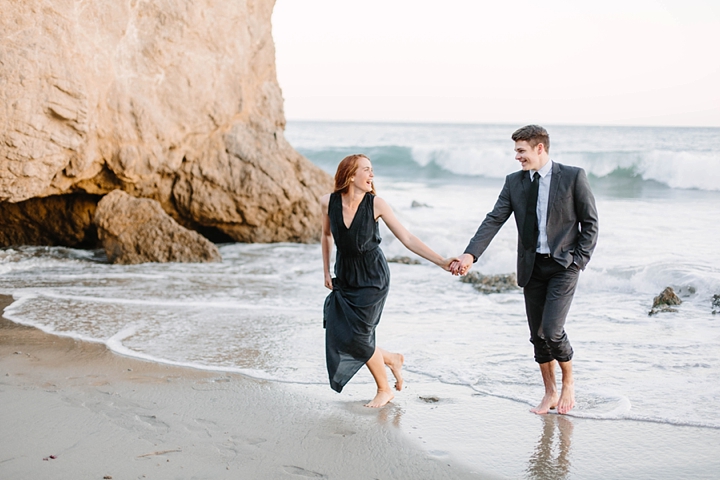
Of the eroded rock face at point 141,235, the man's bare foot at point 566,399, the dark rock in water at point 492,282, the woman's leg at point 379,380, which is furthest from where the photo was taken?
the eroded rock face at point 141,235

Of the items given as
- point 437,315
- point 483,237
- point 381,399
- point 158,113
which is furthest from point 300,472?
point 158,113

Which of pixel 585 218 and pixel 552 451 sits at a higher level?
pixel 585 218

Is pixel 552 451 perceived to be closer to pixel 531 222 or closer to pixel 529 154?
pixel 531 222

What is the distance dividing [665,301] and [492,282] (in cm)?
217

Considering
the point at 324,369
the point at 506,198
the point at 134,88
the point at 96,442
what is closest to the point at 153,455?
the point at 96,442

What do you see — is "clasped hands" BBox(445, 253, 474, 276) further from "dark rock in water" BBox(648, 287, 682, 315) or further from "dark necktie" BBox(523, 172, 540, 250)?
"dark rock in water" BBox(648, 287, 682, 315)

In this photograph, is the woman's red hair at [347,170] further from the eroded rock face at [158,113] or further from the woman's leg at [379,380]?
the eroded rock face at [158,113]

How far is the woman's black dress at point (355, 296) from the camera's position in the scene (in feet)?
16.1

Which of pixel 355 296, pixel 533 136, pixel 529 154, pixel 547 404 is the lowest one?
pixel 547 404

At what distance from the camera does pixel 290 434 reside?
14.5ft

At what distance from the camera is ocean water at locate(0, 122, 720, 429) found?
18.3 feet

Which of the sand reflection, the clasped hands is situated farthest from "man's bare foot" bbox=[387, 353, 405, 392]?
the sand reflection

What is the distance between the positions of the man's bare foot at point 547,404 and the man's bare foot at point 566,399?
41mm

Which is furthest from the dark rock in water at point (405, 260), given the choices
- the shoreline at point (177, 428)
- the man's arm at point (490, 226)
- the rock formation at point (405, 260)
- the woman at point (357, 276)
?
the woman at point (357, 276)
